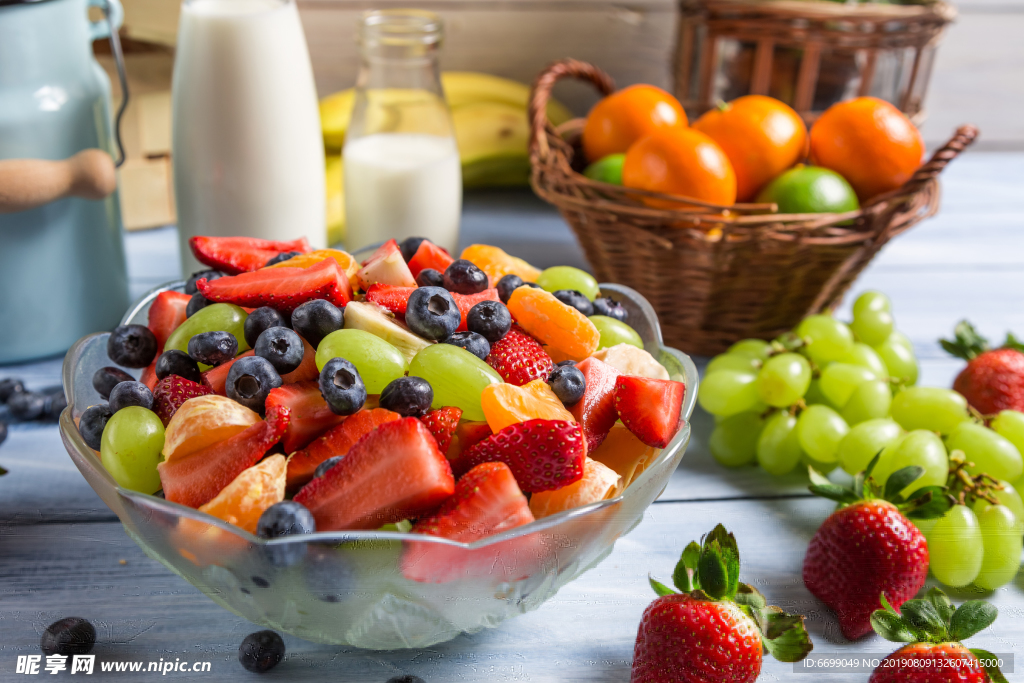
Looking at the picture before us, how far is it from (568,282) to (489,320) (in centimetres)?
15

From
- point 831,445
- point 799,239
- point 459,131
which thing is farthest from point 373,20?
point 831,445

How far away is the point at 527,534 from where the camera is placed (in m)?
0.47

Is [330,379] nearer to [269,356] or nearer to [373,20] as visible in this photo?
[269,356]

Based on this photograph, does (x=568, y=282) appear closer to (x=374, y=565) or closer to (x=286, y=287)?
(x=286, y=287)

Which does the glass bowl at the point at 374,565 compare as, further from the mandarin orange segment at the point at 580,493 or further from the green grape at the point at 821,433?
the green grape at the point at 821,433

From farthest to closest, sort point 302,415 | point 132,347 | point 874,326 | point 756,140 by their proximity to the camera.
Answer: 1. point 756,140
2. point 874,326
3. point 132,347
4. point 302,415

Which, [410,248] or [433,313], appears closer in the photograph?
[433,313]

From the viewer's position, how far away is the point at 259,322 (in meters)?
0.62

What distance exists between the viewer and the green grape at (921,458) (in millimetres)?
684

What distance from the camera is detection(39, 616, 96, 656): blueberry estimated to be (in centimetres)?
58

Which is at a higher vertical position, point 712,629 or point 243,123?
point 243,123

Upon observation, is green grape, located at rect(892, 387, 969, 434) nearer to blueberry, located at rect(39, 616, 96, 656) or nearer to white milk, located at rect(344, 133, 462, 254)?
white milk, located at rect(344, 133, 462, 254)

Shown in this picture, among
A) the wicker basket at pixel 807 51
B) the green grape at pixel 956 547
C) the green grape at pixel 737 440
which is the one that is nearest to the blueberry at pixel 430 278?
the green grape at pixel 737 440

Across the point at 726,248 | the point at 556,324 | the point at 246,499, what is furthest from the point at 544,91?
the point at 246,499
